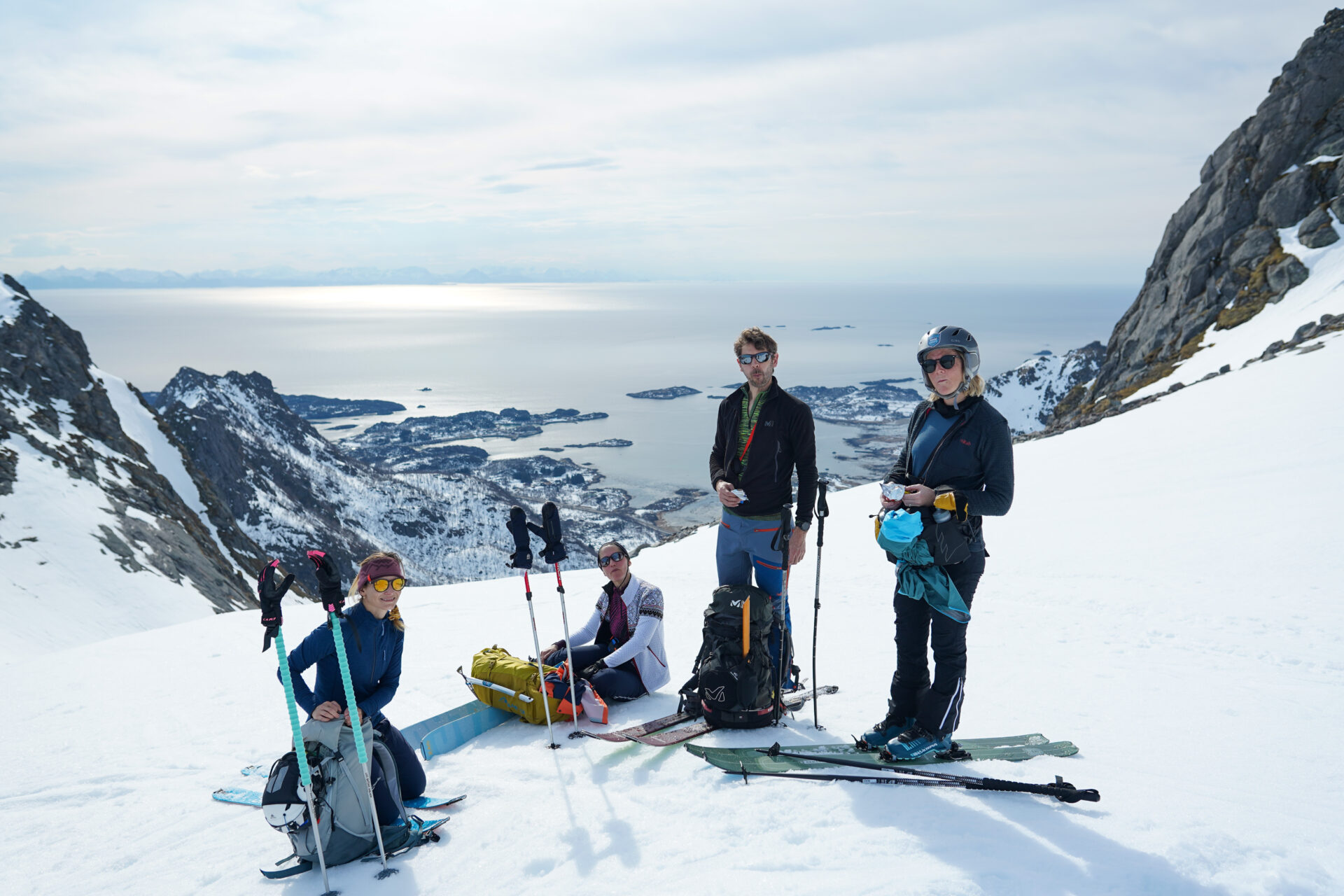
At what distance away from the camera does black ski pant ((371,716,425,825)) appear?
171 inches

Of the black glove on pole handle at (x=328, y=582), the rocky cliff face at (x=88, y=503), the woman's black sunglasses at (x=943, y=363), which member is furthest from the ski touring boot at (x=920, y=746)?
the rocky cliff face at (x=88, y=503)

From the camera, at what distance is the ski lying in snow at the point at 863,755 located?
4684mm

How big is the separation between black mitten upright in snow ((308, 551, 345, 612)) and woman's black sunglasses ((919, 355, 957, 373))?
3.64 meters

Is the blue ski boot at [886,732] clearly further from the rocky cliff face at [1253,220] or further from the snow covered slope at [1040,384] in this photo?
the snow covered slope at [1040,384]

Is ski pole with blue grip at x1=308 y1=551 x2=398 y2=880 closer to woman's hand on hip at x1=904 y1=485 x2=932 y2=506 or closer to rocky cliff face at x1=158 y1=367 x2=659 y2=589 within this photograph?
woman's hand on hip at x1=904 y1=485 x2=932 y2=506

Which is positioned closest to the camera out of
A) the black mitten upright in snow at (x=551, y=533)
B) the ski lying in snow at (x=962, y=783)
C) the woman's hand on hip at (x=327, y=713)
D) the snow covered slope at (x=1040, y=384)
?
the ski lying in snow at (x=962, y=783)

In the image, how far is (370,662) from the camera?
4555 mm

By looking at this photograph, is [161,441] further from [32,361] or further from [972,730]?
[972,730]

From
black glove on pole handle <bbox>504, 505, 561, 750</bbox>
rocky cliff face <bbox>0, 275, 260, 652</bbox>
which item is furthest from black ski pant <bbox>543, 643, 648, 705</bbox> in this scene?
rocky cliff face <bbox>0, 275, 260, 652</bbox>

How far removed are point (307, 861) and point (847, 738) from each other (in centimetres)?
367

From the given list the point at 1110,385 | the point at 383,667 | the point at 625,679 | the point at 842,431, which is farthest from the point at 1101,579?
the point at 842,431

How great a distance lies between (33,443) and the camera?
84.2ft

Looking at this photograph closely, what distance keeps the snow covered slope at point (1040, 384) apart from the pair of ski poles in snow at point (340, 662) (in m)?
138

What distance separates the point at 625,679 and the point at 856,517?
39.6ft
